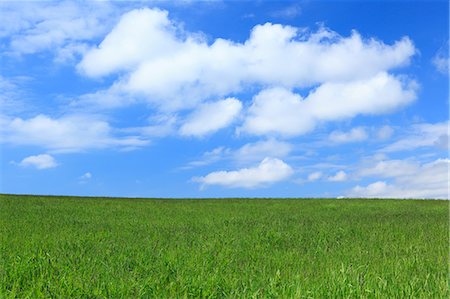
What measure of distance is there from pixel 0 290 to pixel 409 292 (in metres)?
5.70

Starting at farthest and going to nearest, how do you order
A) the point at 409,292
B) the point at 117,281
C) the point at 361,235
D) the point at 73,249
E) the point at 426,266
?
the point at 361,235 → the point at 73,249 → the point at 426,266 → the point at 117,281 → the point at 409,292

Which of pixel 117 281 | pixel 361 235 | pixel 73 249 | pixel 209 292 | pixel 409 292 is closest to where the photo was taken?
pixel 409 292

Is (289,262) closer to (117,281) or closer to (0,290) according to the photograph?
(117,281)

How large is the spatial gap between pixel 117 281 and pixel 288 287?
2.58m

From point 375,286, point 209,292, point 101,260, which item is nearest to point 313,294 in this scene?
point 375,286

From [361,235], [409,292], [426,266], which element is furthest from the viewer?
[361,235]

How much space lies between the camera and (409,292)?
6.09 metres

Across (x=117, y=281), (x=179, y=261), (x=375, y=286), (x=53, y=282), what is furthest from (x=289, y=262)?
(x=53, y=282)

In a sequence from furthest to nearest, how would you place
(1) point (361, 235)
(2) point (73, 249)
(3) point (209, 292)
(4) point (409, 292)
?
(1) point (361, 235)
(2) point (73, 249)
(3) point (209, 292)
(4) point (409, 292)

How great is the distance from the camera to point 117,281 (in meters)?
7.04

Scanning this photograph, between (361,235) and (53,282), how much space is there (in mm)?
9172

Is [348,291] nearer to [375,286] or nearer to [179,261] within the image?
[375,286]

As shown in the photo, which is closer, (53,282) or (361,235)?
(53,282)

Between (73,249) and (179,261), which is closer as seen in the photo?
(179,261)
